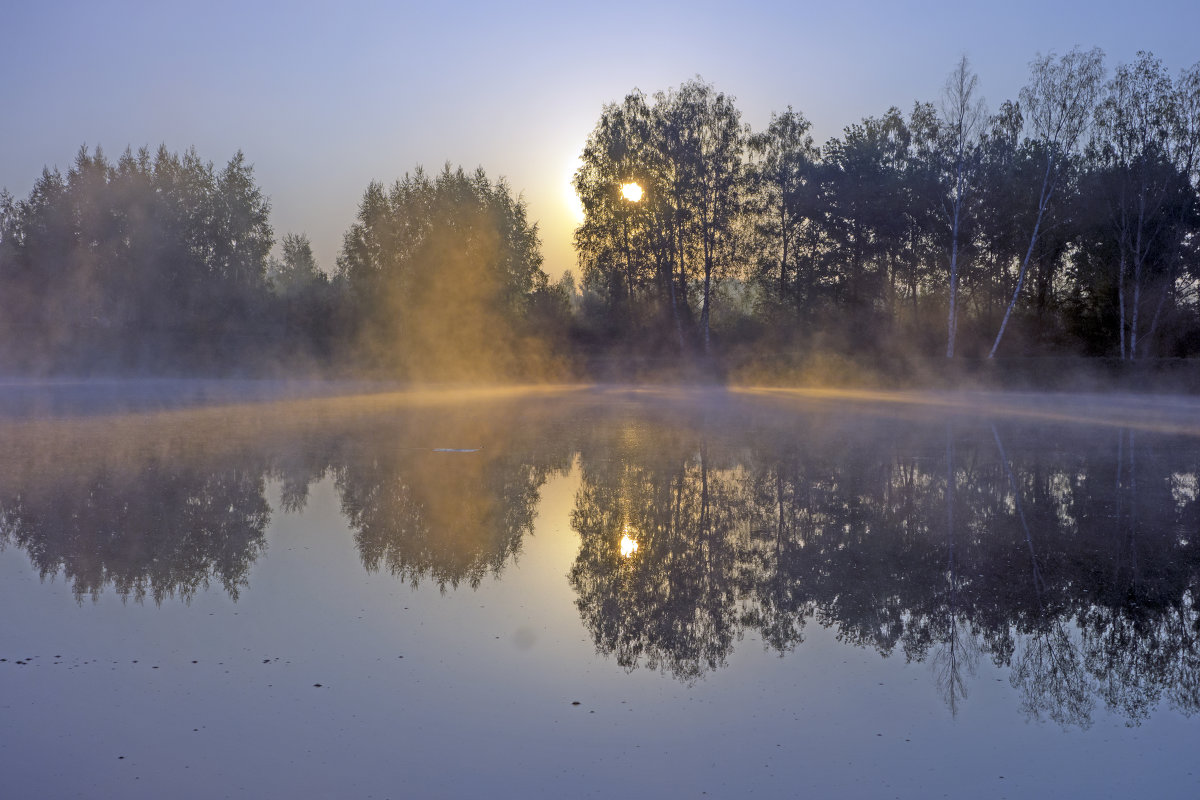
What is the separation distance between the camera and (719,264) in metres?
36.9

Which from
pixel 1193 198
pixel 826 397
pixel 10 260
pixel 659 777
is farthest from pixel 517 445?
pixel 10 260

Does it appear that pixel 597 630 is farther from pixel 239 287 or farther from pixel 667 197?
pixel 239 287

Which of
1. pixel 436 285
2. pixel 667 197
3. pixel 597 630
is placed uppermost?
pixel 667 197

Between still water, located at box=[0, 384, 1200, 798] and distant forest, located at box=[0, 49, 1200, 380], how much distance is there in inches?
993

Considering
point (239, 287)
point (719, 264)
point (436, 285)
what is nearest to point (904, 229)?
point (719, 264)

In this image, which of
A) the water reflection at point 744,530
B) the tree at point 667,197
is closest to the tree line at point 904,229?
the tree at point 667,197

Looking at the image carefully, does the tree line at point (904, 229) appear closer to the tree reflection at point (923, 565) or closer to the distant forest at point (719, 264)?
the distant forest at point (719, 264)

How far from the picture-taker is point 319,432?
1361 cm

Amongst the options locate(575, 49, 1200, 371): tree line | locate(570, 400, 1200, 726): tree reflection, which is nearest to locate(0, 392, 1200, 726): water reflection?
locate(570, 400, 1200, 726): tree reflection

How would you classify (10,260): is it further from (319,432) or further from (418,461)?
(418,461)

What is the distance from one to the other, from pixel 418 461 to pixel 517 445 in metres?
2.02

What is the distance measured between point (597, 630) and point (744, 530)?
2.57 metres

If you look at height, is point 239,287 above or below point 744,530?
above

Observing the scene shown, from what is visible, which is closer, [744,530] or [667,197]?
[744,530]
